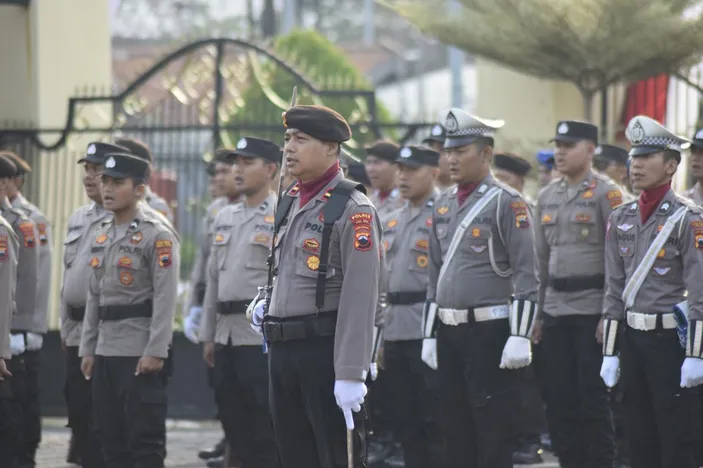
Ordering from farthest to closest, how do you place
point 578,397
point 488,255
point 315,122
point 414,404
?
point 414,404 < point 578,397 < point 488,255 < point 315,122

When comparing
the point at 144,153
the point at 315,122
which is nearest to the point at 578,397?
the point at 315,122

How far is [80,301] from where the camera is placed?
31.7 feet

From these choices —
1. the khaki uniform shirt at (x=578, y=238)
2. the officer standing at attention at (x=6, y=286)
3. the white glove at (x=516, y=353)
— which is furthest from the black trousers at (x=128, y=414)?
the khaki uniform shirt at (x=578, y=238)

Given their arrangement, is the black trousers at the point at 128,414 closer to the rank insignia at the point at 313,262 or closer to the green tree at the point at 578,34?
the rank insignia at the point at 313,262

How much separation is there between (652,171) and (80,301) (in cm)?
404

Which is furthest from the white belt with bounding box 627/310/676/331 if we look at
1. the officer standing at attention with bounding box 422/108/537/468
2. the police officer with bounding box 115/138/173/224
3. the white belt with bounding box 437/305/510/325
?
the police officer with bounding box 115/138/173/224

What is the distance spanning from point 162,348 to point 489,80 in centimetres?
881

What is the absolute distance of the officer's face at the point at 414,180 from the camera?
10.4m

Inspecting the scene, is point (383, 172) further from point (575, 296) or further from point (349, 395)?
point (349, 395)

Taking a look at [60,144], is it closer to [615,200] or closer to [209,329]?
[209,329]

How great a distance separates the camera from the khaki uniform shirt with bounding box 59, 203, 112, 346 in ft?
31.4

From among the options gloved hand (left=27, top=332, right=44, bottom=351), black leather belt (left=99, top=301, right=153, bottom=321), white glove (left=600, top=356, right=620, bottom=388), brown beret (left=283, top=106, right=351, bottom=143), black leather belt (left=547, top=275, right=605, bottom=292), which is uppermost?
brown beret (left=283, top=106, right=351, bottom=143)

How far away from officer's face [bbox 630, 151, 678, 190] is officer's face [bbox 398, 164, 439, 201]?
234 centimetres

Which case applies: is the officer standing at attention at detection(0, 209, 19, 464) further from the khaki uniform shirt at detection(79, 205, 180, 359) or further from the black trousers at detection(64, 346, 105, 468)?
the black trousers at detection(64, 346, 105, 468)
